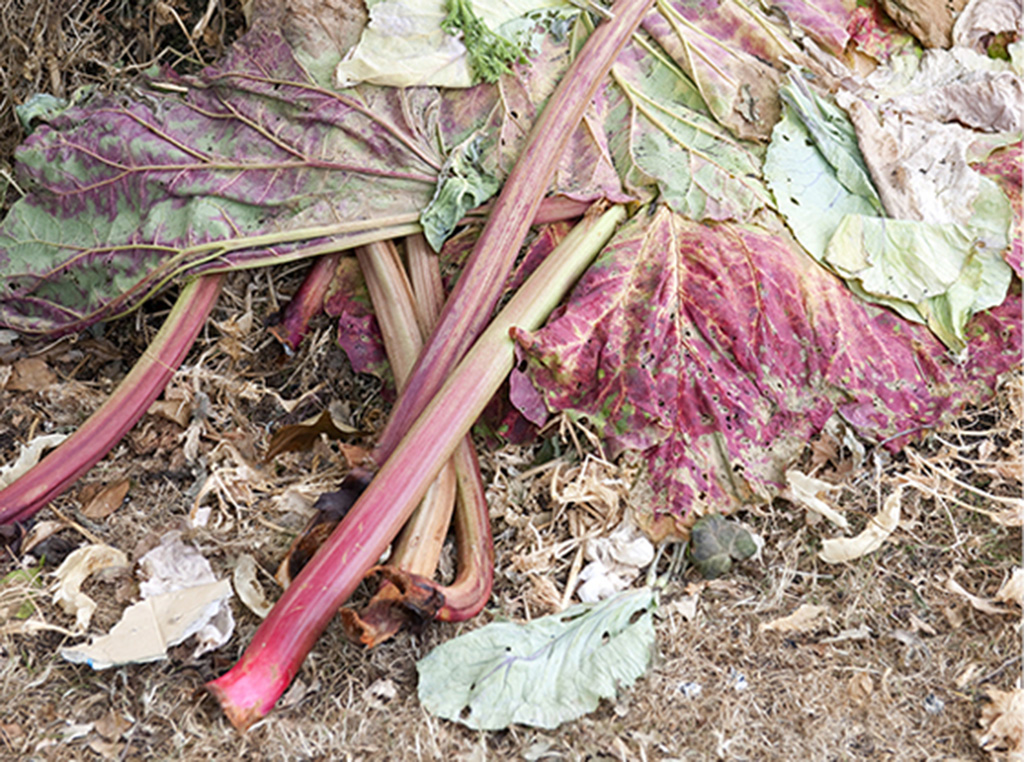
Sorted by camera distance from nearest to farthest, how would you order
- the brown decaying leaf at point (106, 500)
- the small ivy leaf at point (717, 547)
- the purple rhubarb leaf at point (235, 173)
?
the small ivy leaf at point (717, 547) < the brown decaying leaf at point (106, 500) < the purple rhubarb leaf at point (235, 173)

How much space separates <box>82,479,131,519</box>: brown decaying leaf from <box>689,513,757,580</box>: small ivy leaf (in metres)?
1.72

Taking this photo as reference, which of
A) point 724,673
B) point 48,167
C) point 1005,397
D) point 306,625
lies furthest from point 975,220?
point 48,167

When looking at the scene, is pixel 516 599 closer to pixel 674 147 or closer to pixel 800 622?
pixel 800 622

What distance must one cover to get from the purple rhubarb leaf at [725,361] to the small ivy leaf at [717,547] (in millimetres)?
65

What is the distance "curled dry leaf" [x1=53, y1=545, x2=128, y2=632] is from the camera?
2355mm

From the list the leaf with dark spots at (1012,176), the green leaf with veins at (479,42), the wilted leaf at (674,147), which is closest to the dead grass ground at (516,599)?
the leaf with dark spots at (1012,176)

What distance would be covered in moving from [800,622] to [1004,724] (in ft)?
1.66

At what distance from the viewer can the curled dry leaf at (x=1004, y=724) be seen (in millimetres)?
2053

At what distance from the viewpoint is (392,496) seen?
237cm

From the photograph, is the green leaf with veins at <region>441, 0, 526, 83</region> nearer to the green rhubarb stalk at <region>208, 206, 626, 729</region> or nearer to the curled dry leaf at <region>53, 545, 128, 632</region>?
the green rhubarb stalk at <region>208, 206, 626, 729</region>

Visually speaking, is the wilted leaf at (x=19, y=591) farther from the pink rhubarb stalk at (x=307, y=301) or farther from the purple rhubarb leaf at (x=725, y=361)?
the purple rhubarb leaf at (x=725, y=361)

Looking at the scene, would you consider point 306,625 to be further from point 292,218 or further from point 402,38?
point 402,38

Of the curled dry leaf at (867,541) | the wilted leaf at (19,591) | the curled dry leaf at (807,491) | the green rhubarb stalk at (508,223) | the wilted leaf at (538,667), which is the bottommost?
the wilted leaf at (19,591)

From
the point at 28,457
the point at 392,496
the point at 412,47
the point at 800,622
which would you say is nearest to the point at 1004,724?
the point at 800,622
